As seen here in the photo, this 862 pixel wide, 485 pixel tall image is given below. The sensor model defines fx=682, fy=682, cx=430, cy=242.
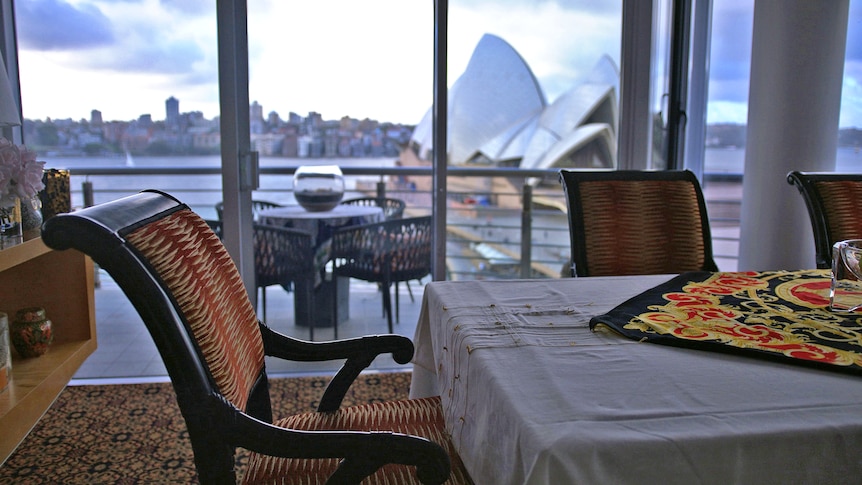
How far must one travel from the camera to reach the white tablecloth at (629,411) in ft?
2.67

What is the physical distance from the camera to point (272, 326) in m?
3.29

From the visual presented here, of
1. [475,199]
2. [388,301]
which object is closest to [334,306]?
[388,301]

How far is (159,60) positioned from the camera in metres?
3.07

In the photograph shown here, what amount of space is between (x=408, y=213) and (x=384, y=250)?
215mm

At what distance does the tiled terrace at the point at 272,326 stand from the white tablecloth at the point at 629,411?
2057mm

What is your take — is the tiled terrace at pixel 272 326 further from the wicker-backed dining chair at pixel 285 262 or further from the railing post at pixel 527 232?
the railing post at pixel 527 232

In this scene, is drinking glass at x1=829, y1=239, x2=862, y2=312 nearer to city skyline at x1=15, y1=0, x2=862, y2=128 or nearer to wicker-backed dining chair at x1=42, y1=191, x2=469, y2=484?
wicker-backed dining chair at x1=42, y1=191, x2=469, y2=484

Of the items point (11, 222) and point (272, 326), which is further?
point (272, 326)

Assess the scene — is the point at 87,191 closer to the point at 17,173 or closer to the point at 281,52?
the point at 281,52

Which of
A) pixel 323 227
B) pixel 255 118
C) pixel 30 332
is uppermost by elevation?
pixel 255 118

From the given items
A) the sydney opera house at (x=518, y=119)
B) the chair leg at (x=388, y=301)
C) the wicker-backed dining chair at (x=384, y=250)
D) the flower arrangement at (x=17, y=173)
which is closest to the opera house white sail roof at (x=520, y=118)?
the sydney opera house at (x=518, y=119)

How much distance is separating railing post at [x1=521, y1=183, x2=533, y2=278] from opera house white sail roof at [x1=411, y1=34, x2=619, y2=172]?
16cm

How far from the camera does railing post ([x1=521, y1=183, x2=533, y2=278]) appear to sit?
3.47 metres

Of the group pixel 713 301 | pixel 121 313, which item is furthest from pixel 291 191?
pixel 713 301
